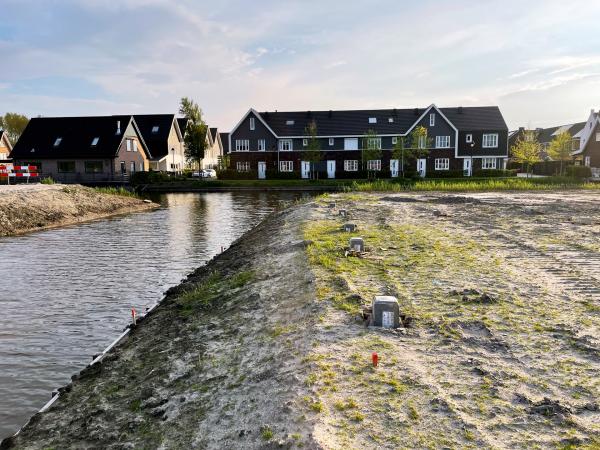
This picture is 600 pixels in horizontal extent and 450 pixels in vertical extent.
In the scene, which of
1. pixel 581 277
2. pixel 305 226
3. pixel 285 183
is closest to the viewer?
pixel 581 277

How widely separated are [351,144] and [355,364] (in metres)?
57.3

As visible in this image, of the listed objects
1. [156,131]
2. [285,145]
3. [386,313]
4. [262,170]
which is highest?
[156,131]

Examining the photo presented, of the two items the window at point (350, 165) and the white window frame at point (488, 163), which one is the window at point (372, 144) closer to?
the window at point (350, 165)

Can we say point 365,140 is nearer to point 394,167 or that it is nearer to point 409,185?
point 394,167

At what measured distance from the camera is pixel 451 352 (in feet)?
20.7

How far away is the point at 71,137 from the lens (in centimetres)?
6072

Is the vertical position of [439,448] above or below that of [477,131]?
below

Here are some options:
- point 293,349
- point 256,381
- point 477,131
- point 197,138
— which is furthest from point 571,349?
point 197,138

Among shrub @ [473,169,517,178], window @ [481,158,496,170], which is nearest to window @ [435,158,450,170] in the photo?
shrub @ [473,169,517,178]

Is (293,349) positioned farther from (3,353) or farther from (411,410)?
(3,353)

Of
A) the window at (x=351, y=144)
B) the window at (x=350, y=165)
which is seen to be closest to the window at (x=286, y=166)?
the window at (x=350, y=165)

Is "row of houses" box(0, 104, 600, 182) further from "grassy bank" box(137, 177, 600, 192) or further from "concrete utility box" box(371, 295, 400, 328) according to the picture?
"concrete utility box" box(371, 295, 400, 328)

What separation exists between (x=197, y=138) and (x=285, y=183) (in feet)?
61.9

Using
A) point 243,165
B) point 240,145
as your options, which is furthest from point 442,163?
point 240,145
